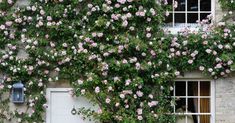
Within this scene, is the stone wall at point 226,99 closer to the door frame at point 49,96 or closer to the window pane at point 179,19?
the window pane at point 179,19

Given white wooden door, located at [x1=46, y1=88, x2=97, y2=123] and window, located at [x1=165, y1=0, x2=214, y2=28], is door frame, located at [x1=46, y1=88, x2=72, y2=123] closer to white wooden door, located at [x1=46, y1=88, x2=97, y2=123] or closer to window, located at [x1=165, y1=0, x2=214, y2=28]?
white wooden door, located at [x1=46, y1=88, x2=97, y2=123]

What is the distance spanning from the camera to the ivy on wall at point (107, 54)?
11.3m

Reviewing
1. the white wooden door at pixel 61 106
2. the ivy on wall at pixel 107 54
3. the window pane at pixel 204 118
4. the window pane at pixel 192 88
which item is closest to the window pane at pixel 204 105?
the window pane at pixel 204 118

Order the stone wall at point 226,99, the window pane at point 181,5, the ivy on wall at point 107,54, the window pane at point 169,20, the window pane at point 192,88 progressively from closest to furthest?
1. the ivy on wall at point 107,54
2. the stone wall at point 226,99
3. the window pane at point 192,88
4. the window pane at point 169,20
5. the window pane at point 181,5

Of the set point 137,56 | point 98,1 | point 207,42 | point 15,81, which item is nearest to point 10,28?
point 15,81

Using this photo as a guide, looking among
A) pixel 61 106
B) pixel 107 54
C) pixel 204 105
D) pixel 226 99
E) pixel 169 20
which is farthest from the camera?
pixel 169 20

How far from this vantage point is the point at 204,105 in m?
11.9

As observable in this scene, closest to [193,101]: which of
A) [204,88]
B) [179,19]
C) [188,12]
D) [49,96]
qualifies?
[204,88]

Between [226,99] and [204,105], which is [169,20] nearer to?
[204,105]

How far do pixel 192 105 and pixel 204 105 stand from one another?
256 millimetres

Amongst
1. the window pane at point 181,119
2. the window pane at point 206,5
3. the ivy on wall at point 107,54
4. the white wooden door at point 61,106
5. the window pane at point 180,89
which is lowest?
the window pane at point 181,119

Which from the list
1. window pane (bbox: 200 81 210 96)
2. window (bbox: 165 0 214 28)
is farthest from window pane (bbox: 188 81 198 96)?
window (bbox: 165 0 214 28)

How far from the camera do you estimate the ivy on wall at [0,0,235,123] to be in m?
11.3

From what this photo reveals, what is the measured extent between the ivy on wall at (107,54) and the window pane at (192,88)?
0.46m
